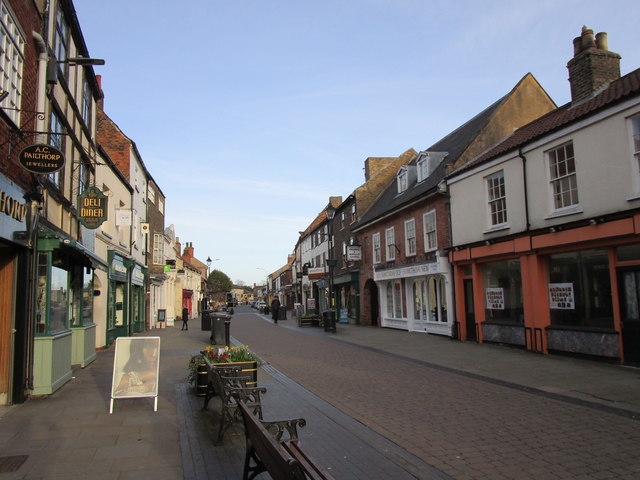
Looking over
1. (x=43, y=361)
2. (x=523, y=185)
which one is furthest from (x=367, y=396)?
(x=523, y=185)

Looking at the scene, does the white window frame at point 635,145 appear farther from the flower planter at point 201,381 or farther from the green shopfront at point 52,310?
the green shopfront at point 52,310

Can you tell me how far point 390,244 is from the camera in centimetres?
2466

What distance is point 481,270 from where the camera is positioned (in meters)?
17.0

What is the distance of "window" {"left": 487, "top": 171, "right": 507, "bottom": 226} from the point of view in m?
15.7

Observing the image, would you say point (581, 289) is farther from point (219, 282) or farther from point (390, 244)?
point (219, 282)

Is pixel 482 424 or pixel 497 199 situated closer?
pixel 482 424

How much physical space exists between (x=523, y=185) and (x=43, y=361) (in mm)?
13005

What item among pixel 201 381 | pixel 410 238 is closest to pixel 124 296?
pixel 410 238

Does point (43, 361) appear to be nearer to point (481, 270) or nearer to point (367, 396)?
point (367, 396)

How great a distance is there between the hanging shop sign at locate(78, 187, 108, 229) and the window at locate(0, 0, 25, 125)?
375 cm

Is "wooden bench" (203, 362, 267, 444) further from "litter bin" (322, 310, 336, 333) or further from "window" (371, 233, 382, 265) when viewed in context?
"window" (371, 233, 382, 265)

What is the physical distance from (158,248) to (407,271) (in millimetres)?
16222

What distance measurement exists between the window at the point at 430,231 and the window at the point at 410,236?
1.20 m

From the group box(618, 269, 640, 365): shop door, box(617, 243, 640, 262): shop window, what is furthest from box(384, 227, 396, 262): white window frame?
box(618, 269, 640, 365): shop door
